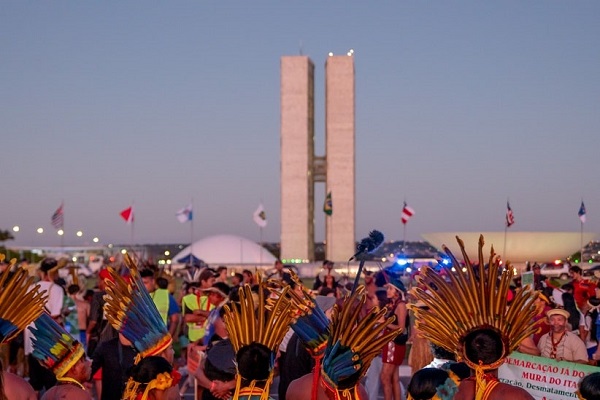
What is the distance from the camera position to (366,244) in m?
5.33

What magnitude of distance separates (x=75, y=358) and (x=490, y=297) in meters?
2.28

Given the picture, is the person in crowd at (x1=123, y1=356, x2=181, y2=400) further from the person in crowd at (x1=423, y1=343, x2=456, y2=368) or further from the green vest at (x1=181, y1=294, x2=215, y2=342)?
the green vest at (x1=181, y1=294, x2=215, y2=342)

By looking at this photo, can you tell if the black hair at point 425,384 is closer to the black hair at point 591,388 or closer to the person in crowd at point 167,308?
the black hair at point 591,388

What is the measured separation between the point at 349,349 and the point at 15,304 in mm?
1703

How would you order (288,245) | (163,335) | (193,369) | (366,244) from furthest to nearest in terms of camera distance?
1. (288,245)
2. (193,369)
3. (366,244)
4. (163,335)

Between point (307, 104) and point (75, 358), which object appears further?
point (307, 104)

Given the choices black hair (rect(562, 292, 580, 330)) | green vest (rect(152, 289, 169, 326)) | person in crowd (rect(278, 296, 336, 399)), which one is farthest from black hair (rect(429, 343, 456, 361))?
black hair (rect(562, 292, 580, 330))

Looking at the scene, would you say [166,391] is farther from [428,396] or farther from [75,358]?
[428,396]

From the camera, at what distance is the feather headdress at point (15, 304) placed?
14.8 feet

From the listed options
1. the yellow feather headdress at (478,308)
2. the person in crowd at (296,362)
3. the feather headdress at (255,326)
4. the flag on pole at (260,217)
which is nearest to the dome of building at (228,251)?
the flag on pole at (260,217)

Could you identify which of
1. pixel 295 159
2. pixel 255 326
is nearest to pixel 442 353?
pixel 255 326

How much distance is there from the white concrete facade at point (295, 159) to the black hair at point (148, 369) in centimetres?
7347

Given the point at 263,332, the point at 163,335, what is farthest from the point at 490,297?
the point at 163,335

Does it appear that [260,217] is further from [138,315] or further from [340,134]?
[138,315]
